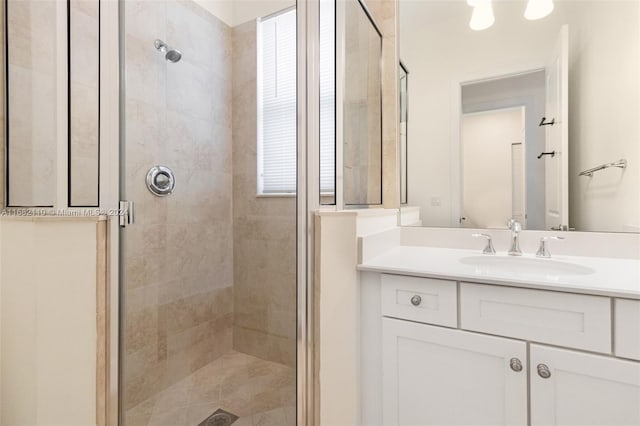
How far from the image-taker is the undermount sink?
1139 mm

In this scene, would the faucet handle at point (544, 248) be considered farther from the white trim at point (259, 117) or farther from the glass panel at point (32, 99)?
the glass panel at point (32, 99)

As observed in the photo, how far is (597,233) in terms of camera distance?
4.08ft

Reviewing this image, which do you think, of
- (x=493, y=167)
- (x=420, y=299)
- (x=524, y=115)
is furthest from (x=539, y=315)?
(x=524, y=115)

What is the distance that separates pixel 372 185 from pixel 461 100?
1.90 ft

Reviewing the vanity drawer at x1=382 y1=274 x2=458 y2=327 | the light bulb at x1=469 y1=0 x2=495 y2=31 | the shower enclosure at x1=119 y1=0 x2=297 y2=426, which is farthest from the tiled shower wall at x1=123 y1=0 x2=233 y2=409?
the light bulb at x1=469 y1=0 x2=495 y2=31

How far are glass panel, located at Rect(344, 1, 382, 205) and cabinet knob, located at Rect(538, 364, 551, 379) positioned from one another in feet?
2.56

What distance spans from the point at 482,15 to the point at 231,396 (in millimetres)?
1974

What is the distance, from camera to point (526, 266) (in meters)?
1.23

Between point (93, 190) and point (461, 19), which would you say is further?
point (461, 19)

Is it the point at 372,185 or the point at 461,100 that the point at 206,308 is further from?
the point at 461,100

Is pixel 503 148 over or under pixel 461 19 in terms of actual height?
under

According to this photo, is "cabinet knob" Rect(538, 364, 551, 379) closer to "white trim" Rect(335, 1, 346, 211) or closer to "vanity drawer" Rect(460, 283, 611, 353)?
"vanity drawer" Rect(460, 283, 611, 353)

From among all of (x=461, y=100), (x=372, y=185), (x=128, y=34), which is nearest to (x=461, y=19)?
(x=461, y=100)

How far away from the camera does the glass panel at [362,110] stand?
1262 mm
